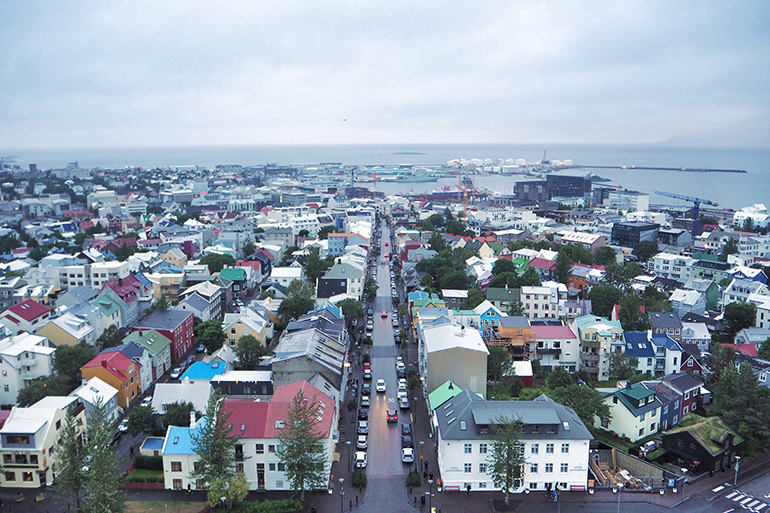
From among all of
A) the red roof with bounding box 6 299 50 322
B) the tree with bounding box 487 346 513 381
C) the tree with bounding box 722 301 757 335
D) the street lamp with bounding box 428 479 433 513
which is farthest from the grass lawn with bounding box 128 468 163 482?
the tree with bounding box 722 301 757 335

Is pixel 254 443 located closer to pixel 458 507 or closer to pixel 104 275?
pixel 458 507

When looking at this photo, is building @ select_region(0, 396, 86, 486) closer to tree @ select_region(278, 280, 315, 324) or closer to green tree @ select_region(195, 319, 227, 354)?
green tree @ select_region(195, 319, 227, 354)

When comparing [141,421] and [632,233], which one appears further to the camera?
[632,233]

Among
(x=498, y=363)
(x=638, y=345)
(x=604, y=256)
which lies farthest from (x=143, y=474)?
(x=604, y=256)

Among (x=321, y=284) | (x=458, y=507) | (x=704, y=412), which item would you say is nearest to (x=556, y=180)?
(x=321, y=284)

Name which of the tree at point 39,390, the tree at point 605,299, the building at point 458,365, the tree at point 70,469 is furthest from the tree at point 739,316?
the tree at point 39,390

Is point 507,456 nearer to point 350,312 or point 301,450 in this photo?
point 301,450
